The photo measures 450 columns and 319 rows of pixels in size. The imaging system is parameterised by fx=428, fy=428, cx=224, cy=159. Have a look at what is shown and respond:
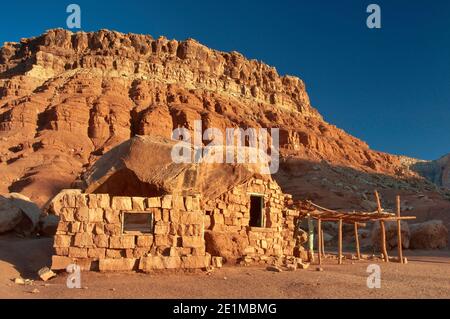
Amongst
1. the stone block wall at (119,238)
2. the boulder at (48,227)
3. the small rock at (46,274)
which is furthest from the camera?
the boulder at (48,227)

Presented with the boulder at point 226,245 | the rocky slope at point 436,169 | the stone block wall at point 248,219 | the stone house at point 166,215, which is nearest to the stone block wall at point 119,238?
the stone house at point 166,215

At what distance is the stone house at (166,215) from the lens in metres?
11.3

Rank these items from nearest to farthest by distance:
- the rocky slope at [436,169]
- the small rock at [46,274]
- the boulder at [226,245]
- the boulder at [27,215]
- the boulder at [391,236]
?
the small rock at [46,274], the boulder at [226,245], the boulder at [27,215], the boulder at [391,236], the rocky slope at [436,169]

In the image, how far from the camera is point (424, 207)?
31703 millimetres

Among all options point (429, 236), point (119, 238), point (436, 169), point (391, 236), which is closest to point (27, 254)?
point (119, 238)

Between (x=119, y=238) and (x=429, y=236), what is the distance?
18.5 m

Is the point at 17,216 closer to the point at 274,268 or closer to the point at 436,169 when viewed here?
the point at 274,268

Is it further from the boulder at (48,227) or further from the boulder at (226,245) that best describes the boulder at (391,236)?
the boulder at (48,227)

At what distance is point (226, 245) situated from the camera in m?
13.2

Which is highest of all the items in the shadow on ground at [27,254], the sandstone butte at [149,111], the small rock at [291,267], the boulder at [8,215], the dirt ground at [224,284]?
the sandstone butte at [149,111]

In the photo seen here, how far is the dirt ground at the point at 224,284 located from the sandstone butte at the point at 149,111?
20890 millimetres

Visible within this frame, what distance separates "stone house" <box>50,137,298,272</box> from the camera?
37.0ft

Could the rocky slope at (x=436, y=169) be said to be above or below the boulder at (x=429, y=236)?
above
